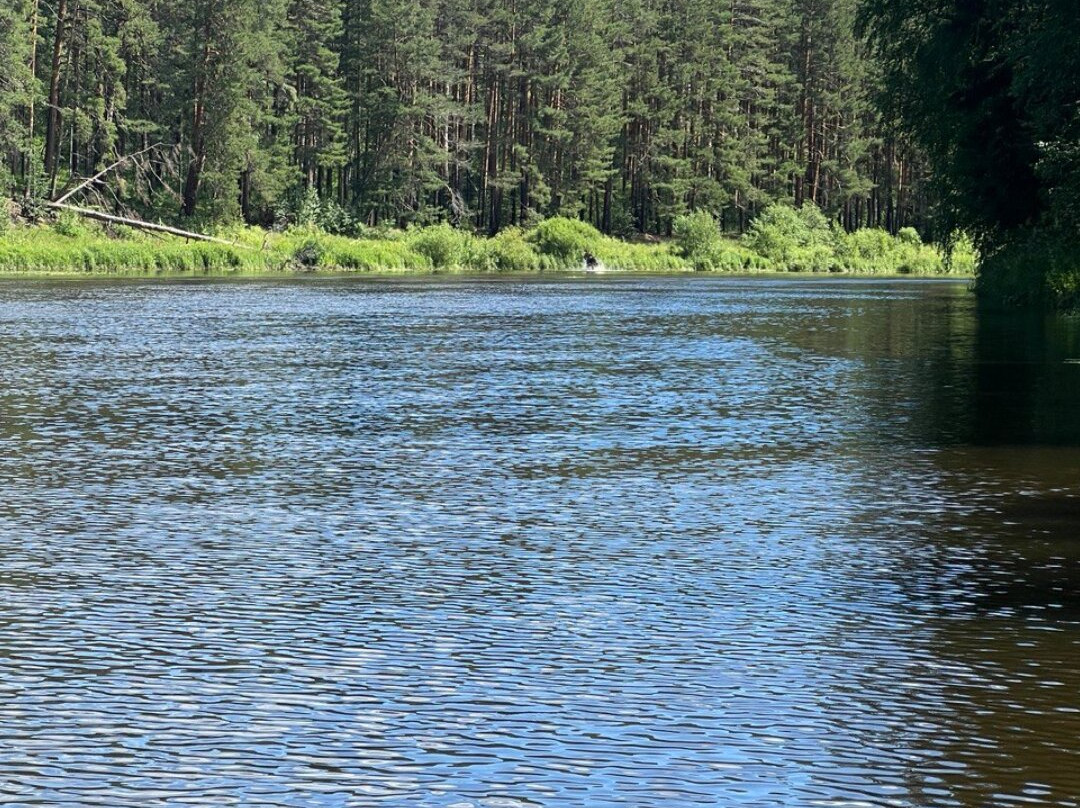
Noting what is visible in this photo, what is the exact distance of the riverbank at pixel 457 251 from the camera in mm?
78375

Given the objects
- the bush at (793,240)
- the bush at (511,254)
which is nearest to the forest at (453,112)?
the bush at (793,240)

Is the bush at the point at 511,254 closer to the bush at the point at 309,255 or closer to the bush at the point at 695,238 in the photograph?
the bush at the point at 309,255

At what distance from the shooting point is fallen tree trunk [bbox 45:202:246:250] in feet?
274

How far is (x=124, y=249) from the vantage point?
3113 inches

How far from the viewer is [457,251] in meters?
96.3

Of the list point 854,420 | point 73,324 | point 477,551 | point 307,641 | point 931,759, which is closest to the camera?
point 931,759

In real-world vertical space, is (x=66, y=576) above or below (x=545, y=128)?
below

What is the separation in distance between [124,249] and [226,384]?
55.1m

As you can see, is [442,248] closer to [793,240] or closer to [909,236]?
[793,240]

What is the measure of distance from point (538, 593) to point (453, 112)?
104273mm

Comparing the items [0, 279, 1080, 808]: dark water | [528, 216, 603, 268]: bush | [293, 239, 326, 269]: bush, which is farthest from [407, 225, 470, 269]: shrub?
[0, 279, 1080, 808]: dark water

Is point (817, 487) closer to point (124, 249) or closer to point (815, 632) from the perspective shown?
point (815, 632)

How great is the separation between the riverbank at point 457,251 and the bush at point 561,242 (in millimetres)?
58

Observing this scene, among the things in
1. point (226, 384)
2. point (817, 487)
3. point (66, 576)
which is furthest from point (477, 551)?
point (226, 384)
